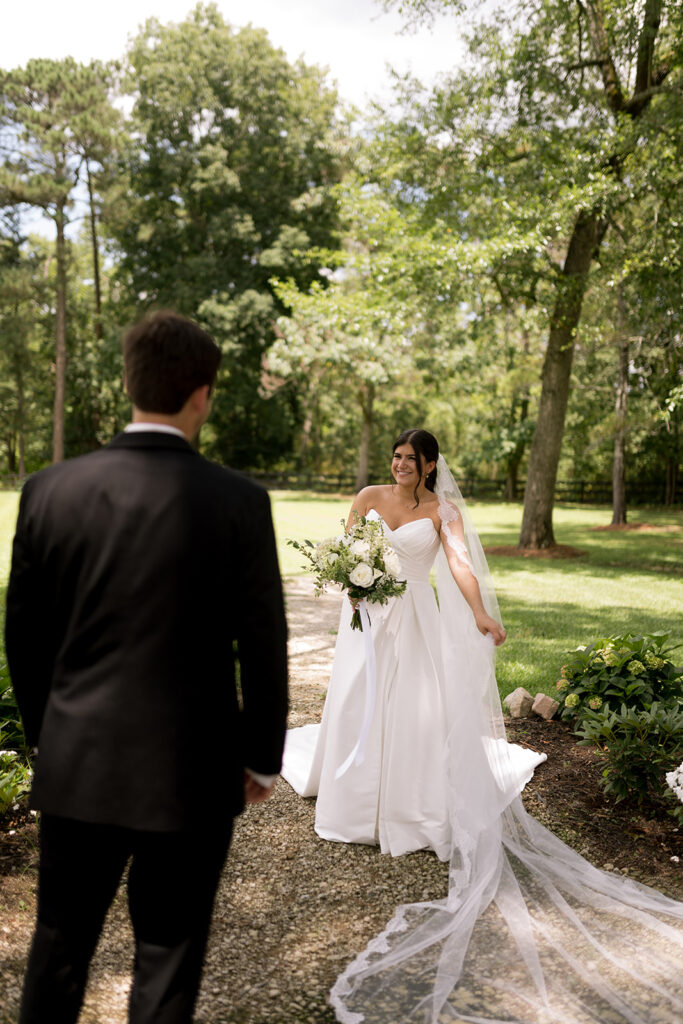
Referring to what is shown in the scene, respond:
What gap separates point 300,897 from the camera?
3729 mm

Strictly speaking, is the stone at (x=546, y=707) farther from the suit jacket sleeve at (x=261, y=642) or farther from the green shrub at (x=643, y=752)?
the suit jacket sleeve at (x=261, y=642)

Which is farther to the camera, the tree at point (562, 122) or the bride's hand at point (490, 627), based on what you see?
the tree at point (562, 122)

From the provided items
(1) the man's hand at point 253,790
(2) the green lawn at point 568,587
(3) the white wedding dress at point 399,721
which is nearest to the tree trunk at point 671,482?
(2) the green lawn at point 568,587

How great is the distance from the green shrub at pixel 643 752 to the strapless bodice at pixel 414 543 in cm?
146

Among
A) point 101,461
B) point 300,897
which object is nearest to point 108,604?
point 101,461


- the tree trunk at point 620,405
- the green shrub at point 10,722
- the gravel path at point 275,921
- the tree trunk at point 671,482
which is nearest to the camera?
the gravel path at point 275,921

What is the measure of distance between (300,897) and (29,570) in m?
2.53

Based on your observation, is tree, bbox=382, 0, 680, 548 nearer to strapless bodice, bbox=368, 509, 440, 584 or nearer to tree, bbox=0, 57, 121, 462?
strapless bodice, bbox=368, 509, 440, 584

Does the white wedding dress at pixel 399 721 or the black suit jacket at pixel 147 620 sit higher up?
the black suit jacket at pixel 147 620

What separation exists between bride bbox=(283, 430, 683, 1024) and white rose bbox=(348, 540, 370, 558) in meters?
0.34

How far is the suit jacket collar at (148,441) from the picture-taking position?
1.91m

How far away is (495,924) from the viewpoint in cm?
348

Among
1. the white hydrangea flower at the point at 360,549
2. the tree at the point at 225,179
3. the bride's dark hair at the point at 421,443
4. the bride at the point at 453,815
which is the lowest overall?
the bride at the point at 453,815

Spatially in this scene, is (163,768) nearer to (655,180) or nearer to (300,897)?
(300,897)
